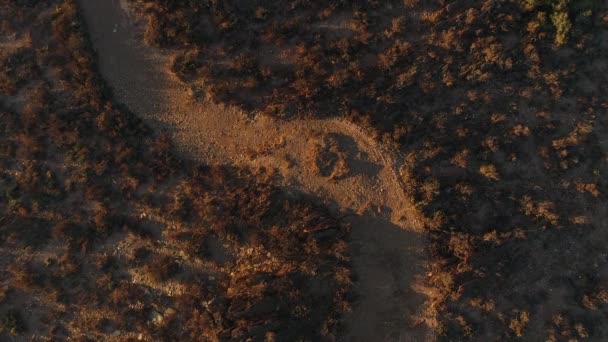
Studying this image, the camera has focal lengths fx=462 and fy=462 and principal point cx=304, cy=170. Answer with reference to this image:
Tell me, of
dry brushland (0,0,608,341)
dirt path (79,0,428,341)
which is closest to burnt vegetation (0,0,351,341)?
dry brushland (0,0,608,341)

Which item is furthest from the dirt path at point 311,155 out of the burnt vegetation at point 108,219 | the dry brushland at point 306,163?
the burnt vegetation at point 108,219

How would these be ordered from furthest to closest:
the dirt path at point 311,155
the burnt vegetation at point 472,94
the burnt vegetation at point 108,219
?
the burnt vegetation at point 472,94
the burnt vegetation at point 108,219
the dirt path at point 311,155

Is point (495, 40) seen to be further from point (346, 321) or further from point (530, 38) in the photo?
point (346, 321)

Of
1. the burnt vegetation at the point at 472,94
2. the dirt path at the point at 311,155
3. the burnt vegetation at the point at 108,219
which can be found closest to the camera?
the dirt path at the point at 311,155

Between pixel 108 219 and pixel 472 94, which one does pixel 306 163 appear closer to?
pixel 472 94

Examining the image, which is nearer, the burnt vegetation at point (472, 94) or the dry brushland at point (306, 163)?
the dry brushland at point (306, 163)

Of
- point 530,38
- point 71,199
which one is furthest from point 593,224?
point 71,199

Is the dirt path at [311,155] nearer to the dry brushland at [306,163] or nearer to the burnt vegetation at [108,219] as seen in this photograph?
the dry brushland at [306,163]
